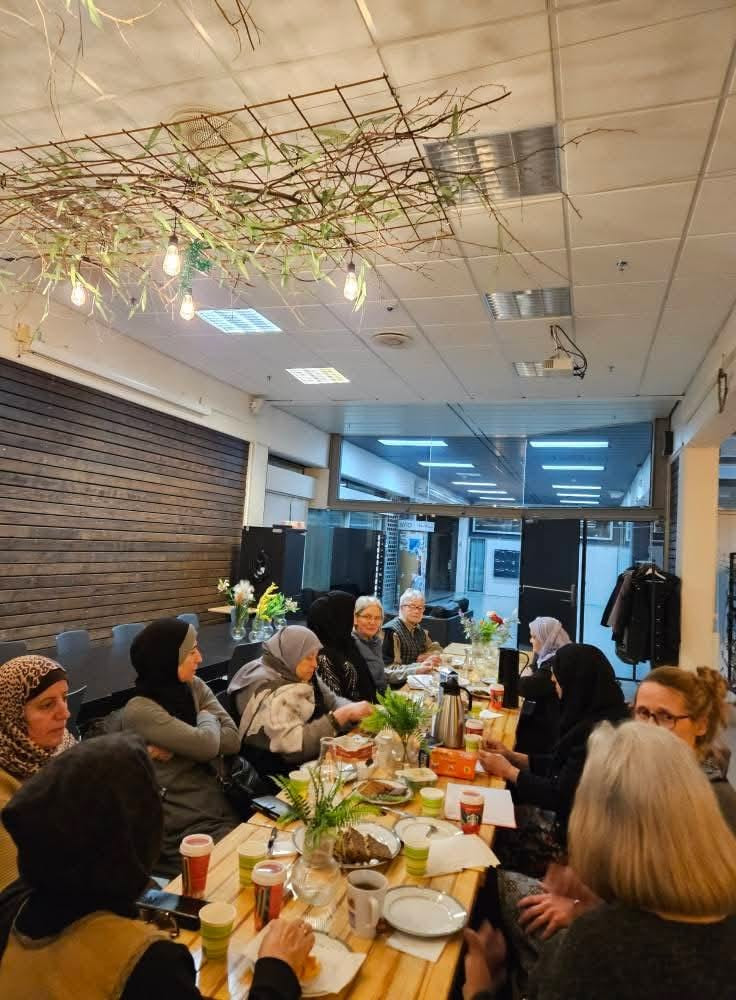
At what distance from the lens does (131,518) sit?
5.87m

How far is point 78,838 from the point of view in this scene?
1.03 m

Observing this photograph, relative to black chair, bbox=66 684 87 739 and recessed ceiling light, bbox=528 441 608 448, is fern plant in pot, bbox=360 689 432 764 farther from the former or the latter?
recessed ceiling light, bbox=528 441 608 448

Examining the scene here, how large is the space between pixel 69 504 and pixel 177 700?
10.8ft

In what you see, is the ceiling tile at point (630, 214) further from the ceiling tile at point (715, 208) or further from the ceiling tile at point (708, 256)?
the ceiling tile at point (708, 256)

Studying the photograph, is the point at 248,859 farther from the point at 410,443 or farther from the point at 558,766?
the point at 410,443

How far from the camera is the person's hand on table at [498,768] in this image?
2504 mm

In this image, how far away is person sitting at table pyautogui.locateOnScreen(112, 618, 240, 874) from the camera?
2254mm

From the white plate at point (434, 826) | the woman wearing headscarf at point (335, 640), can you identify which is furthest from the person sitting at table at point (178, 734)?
the woman wearing headscarf at point (335, 640)

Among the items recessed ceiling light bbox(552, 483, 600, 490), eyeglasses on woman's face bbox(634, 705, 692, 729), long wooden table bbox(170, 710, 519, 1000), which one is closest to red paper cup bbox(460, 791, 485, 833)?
long wooden table bbox(170, 710, 519, 1000)

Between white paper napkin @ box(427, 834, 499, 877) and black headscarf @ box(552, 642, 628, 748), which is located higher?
black headscarf @ box(552, 642, 628, 748)

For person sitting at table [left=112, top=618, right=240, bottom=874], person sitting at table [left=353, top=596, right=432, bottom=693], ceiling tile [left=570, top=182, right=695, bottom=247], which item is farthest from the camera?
person sitting at table [left=353, top=596, right=432, bottom=693]

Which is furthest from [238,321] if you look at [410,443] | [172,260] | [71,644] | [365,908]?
[410,443]

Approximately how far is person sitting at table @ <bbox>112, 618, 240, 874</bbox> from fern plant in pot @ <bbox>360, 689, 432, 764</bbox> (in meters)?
0.64

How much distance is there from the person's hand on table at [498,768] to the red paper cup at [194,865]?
1.39 metres
